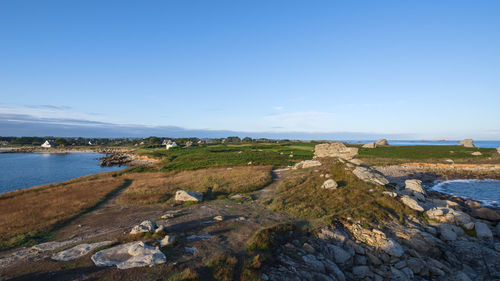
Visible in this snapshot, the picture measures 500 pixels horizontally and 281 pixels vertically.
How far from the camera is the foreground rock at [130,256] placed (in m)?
9.90

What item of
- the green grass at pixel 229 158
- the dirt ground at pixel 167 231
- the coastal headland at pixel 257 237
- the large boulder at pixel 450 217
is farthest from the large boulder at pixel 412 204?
the green grass at pixel 229 158

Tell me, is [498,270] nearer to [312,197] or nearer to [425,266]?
[425,266]

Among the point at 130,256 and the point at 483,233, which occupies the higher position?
the point at 130,256

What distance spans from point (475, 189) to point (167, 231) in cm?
4658

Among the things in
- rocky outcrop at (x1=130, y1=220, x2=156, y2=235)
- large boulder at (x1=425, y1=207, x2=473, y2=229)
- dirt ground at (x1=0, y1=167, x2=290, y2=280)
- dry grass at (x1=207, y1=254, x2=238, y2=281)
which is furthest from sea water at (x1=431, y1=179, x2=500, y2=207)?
rocky outcrop at (x1=130, y1=220, x2=156, y2=235)

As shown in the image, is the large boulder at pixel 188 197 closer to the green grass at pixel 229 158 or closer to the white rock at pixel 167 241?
the white rock at pixel 167 241

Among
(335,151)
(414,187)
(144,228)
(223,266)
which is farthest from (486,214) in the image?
(144,228)

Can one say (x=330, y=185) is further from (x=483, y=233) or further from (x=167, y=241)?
(x=167, y=241)

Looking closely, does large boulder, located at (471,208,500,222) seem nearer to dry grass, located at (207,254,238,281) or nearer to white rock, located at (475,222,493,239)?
white rock, located at (475,222,493,239)

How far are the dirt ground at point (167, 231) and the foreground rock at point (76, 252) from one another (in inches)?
15.7

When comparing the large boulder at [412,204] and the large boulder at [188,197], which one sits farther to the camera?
the large boulder at [188,197]

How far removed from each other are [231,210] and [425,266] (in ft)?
46.8

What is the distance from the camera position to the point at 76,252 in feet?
37.4

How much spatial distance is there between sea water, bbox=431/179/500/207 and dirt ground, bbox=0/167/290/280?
29.6 m
